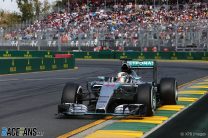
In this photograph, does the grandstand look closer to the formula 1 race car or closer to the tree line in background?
the tree line in background

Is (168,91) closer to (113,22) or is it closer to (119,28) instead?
(119,28)

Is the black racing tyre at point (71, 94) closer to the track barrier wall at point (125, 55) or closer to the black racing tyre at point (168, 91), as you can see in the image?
the black racing tyre at point (168, 91)

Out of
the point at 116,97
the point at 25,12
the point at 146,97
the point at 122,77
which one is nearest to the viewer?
the point at 146,97

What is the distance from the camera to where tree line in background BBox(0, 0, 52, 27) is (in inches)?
3270

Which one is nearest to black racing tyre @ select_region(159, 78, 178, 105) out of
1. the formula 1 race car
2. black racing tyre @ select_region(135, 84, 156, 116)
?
the formula 1 race car

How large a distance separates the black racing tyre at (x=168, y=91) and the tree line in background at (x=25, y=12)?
6430 cm

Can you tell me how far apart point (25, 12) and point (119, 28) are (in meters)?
40.6

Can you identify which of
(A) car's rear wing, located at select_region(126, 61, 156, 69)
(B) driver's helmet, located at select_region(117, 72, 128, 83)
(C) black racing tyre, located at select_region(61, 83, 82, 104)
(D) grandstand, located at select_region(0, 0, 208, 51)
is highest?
(D) grandstand, located at select_region(0, 0, 208, 51)

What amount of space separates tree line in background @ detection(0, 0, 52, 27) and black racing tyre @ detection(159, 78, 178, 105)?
64296mm

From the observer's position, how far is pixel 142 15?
51.6 meters

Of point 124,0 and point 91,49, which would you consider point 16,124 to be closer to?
point 91,49

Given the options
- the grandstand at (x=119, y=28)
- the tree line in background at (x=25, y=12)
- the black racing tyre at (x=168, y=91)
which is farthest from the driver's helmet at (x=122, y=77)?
the tree line in background at (x=25, y=12)

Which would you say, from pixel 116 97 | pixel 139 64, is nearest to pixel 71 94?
pixel 116 97

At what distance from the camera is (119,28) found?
46.0 meters
